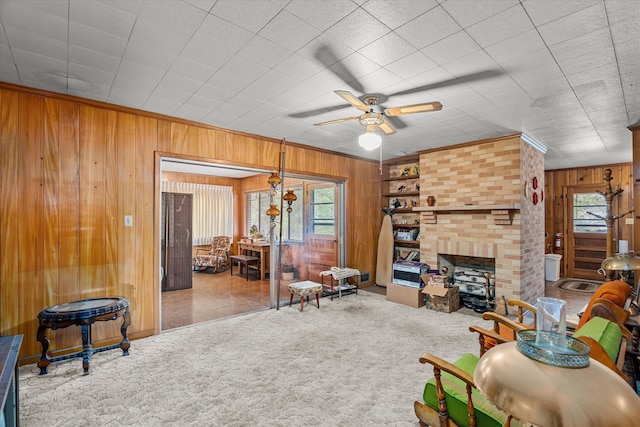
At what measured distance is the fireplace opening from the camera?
4.56 m

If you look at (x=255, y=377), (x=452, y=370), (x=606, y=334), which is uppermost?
(x=606, y=334)

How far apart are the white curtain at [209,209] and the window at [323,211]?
3324 mm

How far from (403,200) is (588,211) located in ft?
13.6

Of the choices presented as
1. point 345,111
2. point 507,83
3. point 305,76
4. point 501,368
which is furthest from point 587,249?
point 501,368

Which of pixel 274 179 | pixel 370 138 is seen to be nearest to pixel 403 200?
pixel 274 179

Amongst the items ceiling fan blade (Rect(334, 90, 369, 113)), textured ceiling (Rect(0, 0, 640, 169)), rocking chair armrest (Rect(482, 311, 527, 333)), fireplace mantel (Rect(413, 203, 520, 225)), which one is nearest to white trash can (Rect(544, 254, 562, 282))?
fireplace mantel (Rect(413, 203, 520, 225))

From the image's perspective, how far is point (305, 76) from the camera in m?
2.64

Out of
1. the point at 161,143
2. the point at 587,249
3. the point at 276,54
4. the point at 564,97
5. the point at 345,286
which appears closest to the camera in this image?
the point at 276,54

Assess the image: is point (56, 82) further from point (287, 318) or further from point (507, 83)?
point (507, 83)

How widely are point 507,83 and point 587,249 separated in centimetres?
600

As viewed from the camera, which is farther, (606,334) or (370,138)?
(370,138)

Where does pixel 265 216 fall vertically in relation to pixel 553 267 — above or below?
above

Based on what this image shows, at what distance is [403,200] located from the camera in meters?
6.20

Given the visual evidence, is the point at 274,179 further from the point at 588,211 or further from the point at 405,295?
the point at 588,211
